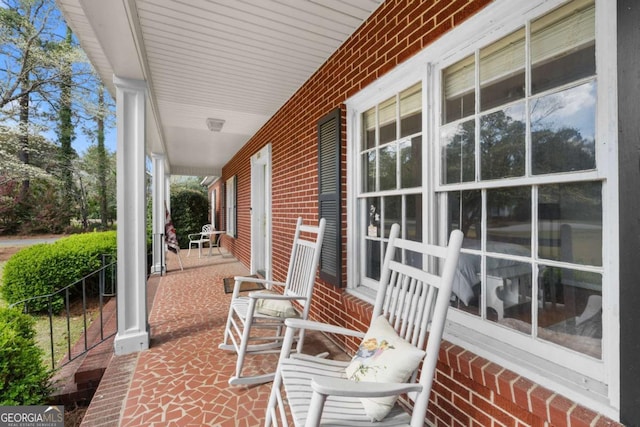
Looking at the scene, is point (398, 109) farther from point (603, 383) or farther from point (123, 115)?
point (123, 115)

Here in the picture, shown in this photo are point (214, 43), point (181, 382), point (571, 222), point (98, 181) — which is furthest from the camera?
point (98, 181)

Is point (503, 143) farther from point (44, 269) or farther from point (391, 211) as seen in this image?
point (44, 269)

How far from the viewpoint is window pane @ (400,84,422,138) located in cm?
197

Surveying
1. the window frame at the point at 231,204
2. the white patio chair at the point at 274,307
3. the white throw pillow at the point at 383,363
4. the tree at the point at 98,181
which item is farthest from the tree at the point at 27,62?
the white throw pillow at the point at 383,363

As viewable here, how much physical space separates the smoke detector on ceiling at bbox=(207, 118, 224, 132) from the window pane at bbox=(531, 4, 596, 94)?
172 inches

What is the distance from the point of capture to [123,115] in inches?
102

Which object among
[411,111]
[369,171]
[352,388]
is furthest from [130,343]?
[411,111]

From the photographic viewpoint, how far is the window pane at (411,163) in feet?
6.44

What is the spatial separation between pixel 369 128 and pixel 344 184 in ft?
1.72

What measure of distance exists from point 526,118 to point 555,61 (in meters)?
0.24

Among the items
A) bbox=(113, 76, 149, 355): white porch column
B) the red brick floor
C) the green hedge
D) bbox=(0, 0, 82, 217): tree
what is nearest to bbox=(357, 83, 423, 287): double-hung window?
the red brick floor

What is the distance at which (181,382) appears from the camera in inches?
84.8

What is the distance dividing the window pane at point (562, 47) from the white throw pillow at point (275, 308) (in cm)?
206

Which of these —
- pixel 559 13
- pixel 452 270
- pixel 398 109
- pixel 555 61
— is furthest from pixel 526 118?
pixel 398 109
